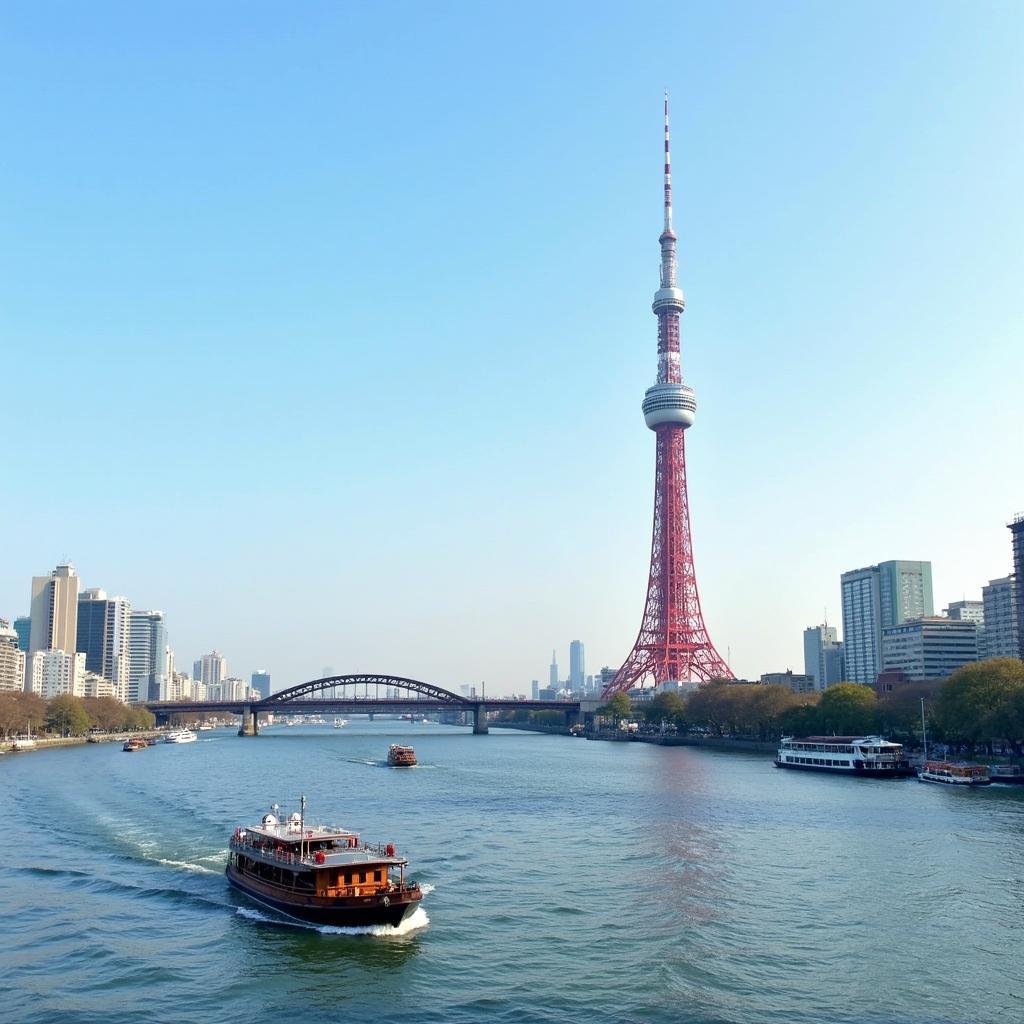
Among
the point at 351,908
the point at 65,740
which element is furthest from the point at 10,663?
the point at 351,908

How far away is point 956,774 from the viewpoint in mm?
55375

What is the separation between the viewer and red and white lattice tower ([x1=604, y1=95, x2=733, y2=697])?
5394 inches

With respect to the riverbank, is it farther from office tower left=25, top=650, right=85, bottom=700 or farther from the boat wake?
the boat wake

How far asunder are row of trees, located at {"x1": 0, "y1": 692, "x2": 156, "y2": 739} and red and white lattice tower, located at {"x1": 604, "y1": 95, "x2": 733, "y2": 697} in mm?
62272

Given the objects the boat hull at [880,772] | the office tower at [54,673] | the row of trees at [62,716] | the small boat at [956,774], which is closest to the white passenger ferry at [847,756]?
the boat hull at [880,772]

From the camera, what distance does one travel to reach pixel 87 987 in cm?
2203

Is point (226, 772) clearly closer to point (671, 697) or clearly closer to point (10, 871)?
point (10, 871)

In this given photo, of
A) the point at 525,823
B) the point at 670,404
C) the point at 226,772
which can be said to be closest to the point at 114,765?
the point at 226,772

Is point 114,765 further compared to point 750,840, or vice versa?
point 114,765

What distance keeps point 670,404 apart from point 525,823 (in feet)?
331

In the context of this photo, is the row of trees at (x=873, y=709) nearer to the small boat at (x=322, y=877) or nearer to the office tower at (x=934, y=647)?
the office tower at (x=934, y=647)

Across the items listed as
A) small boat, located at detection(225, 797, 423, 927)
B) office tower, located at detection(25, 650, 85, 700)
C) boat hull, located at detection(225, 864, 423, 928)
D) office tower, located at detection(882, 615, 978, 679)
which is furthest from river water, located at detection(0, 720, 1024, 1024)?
office tower, located at detection(25, 650, 85, 700)

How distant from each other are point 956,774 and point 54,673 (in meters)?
163

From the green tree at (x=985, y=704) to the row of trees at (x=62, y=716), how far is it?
76087mm
